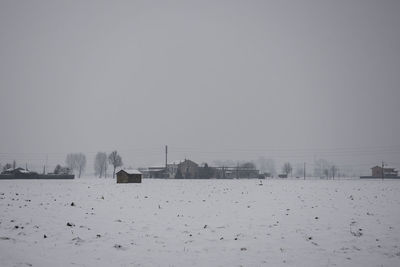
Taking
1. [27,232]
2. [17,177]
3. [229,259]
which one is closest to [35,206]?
[27,232]

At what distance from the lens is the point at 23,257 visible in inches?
378

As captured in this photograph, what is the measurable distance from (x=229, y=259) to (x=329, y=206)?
498 inches

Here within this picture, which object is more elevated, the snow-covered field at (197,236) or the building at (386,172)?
the building at (386,172)

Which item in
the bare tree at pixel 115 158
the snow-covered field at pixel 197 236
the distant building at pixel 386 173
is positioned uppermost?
the bare tree at pixel 115 158

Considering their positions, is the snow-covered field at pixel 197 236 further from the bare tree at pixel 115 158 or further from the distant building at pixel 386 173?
the distant building at pixel 386 173

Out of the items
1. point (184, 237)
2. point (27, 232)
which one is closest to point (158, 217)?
point (184, 237)

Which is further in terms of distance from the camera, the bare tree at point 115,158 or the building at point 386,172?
the building at point 386,172

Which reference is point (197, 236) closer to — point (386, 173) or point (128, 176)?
point (128, 176)

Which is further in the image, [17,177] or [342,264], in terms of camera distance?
[17,177]

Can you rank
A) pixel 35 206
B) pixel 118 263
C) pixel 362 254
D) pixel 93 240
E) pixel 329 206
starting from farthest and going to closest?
1. pixel 329 206
2. pixel 35 206
3. pixel 93 240
4. pixel 362 254
5. pixel 118 263

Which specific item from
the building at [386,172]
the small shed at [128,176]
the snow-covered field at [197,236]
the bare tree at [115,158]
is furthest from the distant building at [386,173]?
the snow-covered field at [197,236]

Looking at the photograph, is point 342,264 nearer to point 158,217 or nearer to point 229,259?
point 229,259

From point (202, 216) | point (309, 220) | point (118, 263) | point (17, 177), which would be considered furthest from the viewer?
point (17, 177)

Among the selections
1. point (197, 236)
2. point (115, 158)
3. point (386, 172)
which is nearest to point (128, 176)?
point (197, 236)
